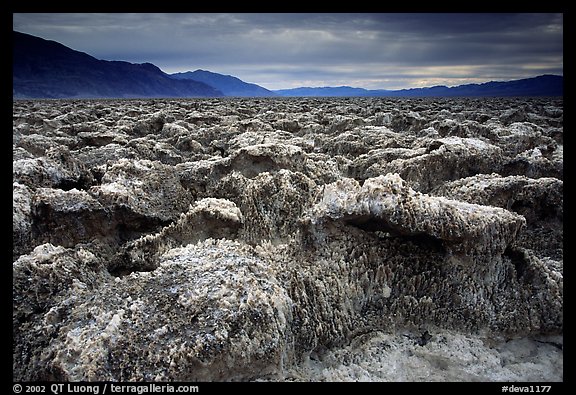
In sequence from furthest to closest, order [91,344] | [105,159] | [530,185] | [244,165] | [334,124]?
[334,124], [105,159], [244,165], [530,185], [91,344]

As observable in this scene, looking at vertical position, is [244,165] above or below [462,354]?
above

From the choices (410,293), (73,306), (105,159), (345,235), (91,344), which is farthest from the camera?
(105,159)

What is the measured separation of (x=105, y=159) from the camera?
8812mm

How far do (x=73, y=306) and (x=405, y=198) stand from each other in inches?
123

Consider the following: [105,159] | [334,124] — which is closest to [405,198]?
[105,159]

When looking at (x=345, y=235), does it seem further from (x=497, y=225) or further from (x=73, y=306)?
(x=73, y=306)

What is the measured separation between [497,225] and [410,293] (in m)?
1.10

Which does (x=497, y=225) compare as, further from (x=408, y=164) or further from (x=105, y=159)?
(x=105, y=159)

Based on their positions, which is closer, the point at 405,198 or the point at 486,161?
the point at 405,198

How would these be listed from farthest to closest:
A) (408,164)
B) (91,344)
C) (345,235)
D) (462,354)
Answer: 1. (408,164)
2. (345,235)
3. (462,354)
4. (91,344)

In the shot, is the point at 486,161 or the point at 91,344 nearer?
the point at 91,344

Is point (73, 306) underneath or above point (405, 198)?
underneath
